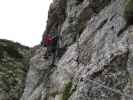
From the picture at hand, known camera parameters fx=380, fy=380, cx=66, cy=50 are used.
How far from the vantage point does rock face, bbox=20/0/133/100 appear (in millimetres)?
21312

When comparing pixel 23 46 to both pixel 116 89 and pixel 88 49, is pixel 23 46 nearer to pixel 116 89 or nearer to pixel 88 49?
pixel 88 49

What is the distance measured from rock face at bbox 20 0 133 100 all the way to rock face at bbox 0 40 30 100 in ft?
4.60

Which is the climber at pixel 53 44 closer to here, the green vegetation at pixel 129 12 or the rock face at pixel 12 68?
the rock face at pixel 12 68

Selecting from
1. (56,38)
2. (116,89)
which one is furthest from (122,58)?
(56,38)

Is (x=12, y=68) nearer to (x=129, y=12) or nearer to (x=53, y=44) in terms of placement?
(x=53, y=44)

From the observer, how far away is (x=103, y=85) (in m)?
21.4

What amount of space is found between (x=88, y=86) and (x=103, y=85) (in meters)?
1.17

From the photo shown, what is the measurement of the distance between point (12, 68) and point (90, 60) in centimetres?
1734

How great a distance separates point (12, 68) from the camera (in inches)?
1630

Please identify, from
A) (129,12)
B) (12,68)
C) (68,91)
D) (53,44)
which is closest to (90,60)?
(68,91)

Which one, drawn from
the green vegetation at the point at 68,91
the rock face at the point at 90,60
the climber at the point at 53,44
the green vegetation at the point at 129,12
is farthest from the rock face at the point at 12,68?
the green vegetation at the point at 129,12

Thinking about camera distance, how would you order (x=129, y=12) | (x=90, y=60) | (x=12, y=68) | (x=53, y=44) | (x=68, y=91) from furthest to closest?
1. (x=12, y=68)
2. (x=53, y=44)
3. (x=90, y=60)
4. (x=68, y=91)
5. (x=129, y=12)

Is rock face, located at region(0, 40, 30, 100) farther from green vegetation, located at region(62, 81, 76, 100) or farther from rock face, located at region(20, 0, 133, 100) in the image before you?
green vegetation, located at region(62, 81, 76, 100)

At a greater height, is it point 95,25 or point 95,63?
point 95,25
